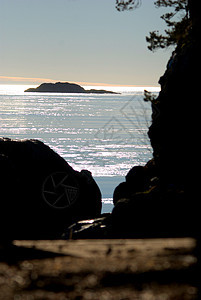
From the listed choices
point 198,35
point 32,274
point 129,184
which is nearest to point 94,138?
point 129,184

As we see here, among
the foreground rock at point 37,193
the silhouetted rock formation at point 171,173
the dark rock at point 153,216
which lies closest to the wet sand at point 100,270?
the silhouetted rock formation at point 171,173

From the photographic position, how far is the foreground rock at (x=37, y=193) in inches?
682

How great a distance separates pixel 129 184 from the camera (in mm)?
21828

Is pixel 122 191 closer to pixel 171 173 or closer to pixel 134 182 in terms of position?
pixel 134 182

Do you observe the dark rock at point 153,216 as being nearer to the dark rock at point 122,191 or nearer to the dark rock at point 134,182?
the dark rock at point 134,182

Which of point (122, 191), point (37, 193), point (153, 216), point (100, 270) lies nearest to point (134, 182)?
point (122, 191)

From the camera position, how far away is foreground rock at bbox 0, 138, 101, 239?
17328mm

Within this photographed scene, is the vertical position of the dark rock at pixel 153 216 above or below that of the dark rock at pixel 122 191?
above

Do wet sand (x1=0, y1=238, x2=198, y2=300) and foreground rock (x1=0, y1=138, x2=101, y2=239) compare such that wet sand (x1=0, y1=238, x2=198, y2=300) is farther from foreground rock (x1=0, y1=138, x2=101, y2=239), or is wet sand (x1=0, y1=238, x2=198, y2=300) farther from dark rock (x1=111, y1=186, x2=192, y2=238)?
foreground rock (x1=0, y1=138, x2=101, y2=239)

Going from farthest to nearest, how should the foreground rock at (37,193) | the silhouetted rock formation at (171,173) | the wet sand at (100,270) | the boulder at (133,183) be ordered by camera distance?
the boulder at (133,183) → the foreground rock at (37,193) → the silhouetted rock formation at (171,173) → the wet sand at (100,270)

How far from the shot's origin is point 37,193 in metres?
18.1

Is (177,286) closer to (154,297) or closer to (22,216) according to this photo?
(154,297)

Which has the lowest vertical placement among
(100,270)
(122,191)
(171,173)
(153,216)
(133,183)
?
(122,191)

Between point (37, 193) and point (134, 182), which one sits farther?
point (134, 182)
